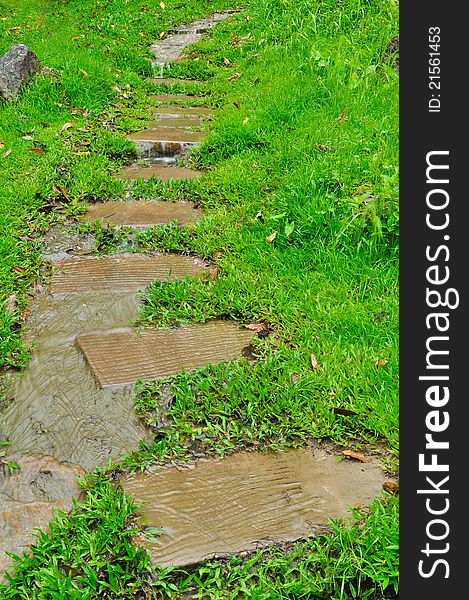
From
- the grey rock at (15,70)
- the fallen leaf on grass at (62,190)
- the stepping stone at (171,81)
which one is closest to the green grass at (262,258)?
the fallen leaf on grass at (62,190)

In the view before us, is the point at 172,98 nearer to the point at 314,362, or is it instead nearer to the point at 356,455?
the point at 314,362

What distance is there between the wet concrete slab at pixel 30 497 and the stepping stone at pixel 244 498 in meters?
0.22

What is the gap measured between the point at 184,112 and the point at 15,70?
1780mm

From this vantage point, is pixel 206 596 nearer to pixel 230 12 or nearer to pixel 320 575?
pixel 320 575

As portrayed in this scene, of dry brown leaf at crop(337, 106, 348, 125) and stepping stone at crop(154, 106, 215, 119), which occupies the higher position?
stepping stone at crop(154, 106, 215, 119)

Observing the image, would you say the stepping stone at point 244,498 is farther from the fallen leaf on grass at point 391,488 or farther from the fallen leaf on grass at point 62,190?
the fallen leaf on grass at point 62,190

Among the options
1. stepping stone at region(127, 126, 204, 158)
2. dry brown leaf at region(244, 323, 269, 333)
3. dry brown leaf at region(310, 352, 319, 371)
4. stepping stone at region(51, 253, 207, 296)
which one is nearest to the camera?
dry brown leaf at region(310, 352, 319, 371)

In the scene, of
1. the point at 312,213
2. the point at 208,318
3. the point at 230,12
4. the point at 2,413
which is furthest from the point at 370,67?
the point at 230,12

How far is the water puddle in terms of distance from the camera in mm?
3925

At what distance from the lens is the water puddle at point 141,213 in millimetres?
3925

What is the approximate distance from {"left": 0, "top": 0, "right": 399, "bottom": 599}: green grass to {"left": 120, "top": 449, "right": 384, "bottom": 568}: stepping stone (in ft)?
→ 0.18

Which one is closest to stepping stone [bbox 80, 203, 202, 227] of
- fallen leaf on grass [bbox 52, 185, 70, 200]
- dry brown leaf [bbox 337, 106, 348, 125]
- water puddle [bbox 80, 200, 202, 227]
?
water puddle [bbox 80, 200, 202, 227]

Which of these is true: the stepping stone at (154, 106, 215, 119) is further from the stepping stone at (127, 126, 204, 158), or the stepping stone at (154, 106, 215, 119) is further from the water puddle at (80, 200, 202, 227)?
the water puddle at (80, 200, 202, 227)

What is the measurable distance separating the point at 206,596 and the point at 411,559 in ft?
2.19
